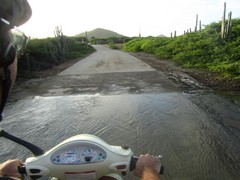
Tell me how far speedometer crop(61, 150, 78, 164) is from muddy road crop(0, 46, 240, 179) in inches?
98.1

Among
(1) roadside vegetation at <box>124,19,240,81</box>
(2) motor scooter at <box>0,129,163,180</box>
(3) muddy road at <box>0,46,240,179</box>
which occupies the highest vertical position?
(2) motor scooter at <box>0,129,163,180</box>

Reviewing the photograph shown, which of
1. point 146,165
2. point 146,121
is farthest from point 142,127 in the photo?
point 146,165

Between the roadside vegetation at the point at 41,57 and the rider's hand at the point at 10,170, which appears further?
the roadside vegetation at the point at 41,57

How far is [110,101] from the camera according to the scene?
875 cm

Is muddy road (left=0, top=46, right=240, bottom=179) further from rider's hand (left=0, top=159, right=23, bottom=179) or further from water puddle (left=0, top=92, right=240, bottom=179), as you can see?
rider's hand (left=0, top=159, right=23, bottom=179)

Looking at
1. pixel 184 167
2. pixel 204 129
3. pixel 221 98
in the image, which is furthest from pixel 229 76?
pixel 184 167

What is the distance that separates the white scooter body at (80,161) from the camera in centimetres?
184

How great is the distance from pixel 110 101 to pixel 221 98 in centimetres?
287

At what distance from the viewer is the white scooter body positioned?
1.84m

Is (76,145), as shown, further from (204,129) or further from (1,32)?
(204,129)

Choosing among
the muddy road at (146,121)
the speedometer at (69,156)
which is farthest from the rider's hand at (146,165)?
the muddy road at (146,121)

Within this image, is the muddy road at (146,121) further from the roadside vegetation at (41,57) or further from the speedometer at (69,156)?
the roadside vegetation at (41,57)

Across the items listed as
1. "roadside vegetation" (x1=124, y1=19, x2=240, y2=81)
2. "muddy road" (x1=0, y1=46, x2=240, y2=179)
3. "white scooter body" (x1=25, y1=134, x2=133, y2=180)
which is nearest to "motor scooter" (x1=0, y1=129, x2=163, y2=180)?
"white scooter body" (x1=25, y1=134, x2=133, y2=180)

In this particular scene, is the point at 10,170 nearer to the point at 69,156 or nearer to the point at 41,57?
the point at 69,156
